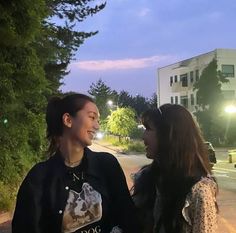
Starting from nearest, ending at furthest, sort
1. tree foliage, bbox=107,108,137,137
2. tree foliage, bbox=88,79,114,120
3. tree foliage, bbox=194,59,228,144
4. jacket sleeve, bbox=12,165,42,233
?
1. jacket sleeve, bbox=12,165,42,233
2. tree foliage, bbox=194,59,228,144
3. tree foliage, bbox=107,108,137,137
4. tree foliage, bbox=88,79,114,120

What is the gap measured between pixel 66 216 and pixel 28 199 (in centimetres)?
18

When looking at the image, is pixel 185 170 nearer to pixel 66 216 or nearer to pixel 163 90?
pixel 66 216

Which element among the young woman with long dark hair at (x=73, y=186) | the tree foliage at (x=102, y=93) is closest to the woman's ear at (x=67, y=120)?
the young woman with long dark hair at (x=73, y=186)

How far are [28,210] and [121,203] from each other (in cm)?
45

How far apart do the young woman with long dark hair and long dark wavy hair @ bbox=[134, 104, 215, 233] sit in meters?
0.22

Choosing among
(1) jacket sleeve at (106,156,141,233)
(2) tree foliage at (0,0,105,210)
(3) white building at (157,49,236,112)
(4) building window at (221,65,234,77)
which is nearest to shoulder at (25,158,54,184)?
(1) jacket sleeve at (106,156,141,233)

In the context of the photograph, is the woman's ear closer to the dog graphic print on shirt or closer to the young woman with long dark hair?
the young woman with long dark hair

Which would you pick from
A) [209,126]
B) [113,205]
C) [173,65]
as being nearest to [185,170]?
[113,205]

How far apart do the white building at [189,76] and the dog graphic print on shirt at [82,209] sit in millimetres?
51987

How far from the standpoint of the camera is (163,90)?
70.2 m

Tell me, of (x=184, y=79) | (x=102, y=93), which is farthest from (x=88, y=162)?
(x=102, y=93)

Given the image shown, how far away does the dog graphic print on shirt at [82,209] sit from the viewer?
234 cm

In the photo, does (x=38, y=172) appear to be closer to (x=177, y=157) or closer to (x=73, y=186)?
(x=73, y=186)

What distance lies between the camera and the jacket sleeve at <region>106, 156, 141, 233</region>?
2500 millimetres
